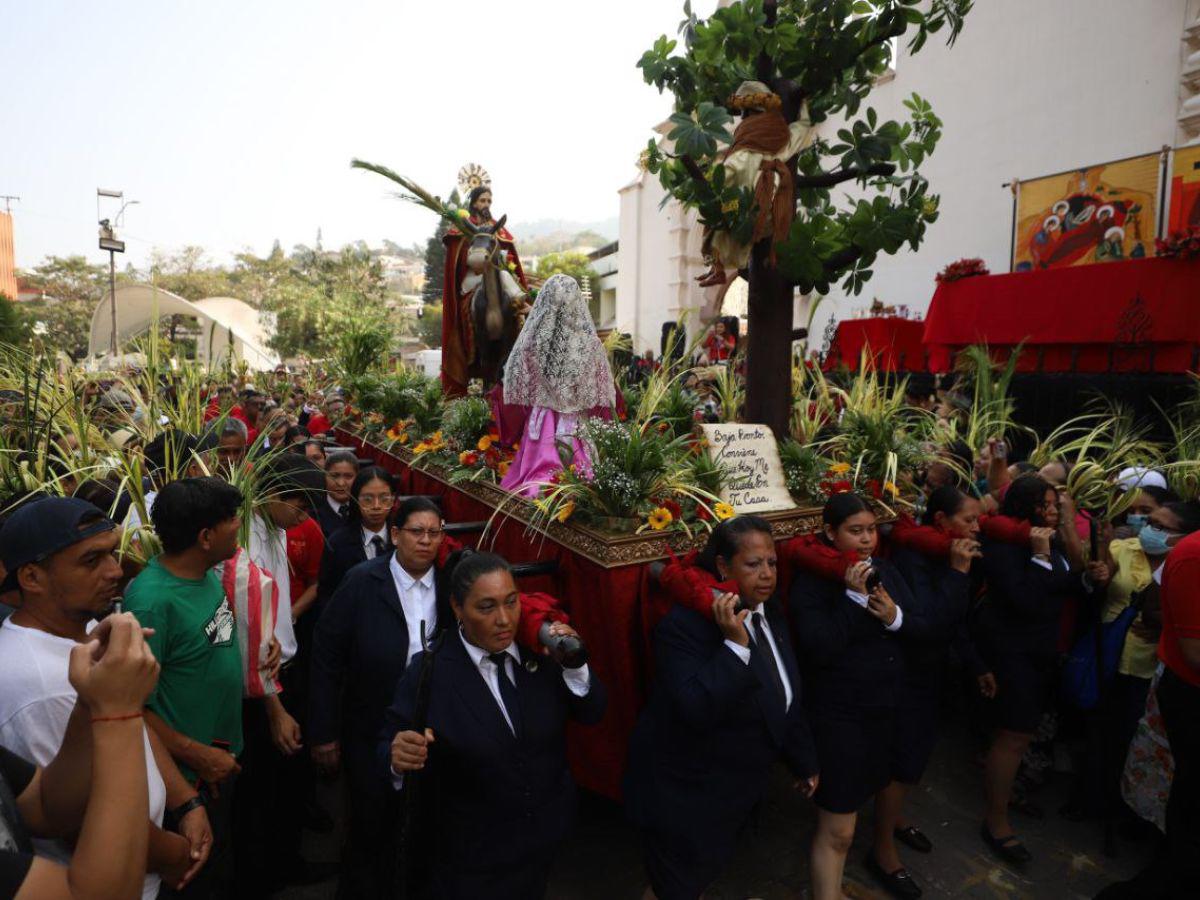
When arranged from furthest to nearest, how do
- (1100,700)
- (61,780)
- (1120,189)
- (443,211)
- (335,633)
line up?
(1120,189) → (443,211) → (1100,700) → (335,633) → (61,780)

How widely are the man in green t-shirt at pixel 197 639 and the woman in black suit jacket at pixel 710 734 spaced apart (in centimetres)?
145

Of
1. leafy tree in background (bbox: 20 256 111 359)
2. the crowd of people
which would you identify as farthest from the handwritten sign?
leafy tree in background (bbox: 20 256 111 359)

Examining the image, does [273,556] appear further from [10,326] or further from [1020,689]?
[10,326]

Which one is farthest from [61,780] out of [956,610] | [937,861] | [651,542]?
[937,861]

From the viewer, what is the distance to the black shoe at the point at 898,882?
314 centimetres

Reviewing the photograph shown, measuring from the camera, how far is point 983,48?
12.4 metres

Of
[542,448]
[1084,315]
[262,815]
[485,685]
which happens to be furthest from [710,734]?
[1084,315]

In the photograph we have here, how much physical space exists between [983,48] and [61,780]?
1562cm

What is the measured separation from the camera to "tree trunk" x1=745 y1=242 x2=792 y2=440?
15.3 feet

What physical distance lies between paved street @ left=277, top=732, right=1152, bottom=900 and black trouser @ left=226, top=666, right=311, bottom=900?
6.3 inches

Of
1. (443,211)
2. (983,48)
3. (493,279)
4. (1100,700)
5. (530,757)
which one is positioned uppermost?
(983,48)

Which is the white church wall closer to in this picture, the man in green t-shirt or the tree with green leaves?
the tree with green leaves

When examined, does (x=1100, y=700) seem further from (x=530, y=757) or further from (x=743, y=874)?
(x=530, y=757)

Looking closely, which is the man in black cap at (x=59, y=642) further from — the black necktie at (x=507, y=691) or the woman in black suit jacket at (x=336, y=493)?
the woman in black suit jacket at (x=336, y=493)
